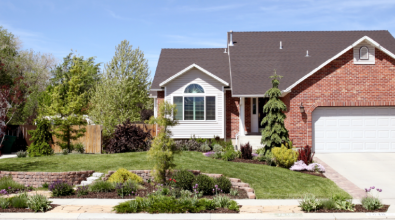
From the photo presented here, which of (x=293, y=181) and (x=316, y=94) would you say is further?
(x=316, y=94)

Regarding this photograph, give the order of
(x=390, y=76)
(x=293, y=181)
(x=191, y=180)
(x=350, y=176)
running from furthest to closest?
(x=390, y=76), (x=350, y=176), (x=293, y=181), (x=191, y=180)

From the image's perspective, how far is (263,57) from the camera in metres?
24.0

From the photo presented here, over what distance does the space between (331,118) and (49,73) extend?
125ft

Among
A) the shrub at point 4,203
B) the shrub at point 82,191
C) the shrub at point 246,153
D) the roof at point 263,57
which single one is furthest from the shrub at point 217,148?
the shrub at point 4,203

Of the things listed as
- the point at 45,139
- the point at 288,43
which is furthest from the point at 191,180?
the point at 288,43

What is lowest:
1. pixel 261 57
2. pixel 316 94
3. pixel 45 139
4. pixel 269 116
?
pixel 45 139

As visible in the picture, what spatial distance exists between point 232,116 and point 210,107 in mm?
1652

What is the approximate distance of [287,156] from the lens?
14867 mm

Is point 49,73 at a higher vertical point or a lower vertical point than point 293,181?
higher

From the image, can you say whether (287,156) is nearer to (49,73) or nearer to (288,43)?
(288,43)

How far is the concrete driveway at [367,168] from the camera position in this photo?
1291 cm

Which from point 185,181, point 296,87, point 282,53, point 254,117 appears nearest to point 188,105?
point 254,117

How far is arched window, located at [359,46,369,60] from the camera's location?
18172mm

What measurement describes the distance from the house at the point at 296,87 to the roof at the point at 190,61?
0.07 meters
